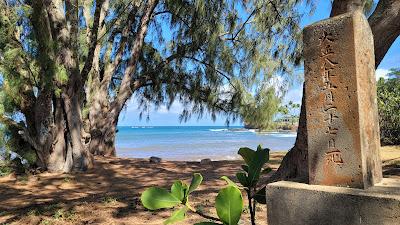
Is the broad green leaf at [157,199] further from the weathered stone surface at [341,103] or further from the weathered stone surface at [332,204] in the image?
the weathered stone surface at [341,103]

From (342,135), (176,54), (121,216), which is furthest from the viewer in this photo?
(176,54)

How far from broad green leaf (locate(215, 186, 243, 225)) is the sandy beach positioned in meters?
2.09

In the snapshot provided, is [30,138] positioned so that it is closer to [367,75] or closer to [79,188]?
[79,188]

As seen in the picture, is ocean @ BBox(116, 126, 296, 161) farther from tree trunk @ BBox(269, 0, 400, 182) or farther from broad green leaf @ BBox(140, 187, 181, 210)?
broad green leaf @ BBox(140, 187, 181, 210)

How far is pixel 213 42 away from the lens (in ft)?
29.0

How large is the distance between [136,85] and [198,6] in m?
2.89

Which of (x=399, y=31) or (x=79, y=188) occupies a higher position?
(x=399, y=31)

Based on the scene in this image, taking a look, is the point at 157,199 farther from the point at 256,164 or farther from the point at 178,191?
the point at 256,164

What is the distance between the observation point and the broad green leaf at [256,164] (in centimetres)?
158

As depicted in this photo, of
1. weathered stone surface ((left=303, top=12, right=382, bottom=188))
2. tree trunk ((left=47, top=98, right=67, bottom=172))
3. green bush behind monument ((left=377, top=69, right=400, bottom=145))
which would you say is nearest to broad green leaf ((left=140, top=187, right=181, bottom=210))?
weathered stone surface ((left=303, top=12, right=382, bottom=188))

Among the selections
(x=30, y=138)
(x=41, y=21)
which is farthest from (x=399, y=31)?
(x=30, y=138)

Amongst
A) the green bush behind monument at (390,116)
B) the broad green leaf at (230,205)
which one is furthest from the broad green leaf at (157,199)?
the green bush behind monument at (390,116)

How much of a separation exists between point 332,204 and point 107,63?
8114 mm

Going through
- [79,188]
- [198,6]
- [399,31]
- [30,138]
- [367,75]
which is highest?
[198,6]
